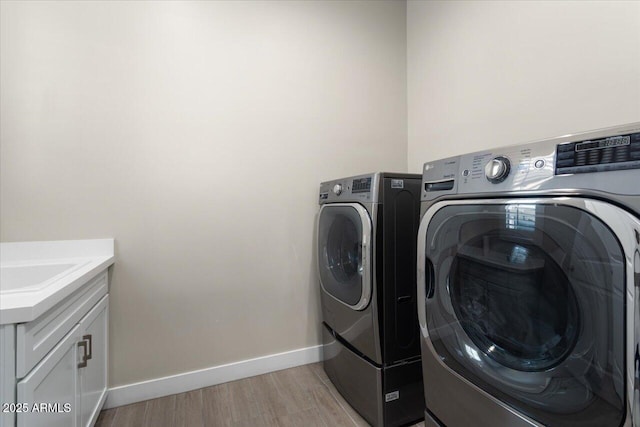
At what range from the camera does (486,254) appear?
2.97 ft

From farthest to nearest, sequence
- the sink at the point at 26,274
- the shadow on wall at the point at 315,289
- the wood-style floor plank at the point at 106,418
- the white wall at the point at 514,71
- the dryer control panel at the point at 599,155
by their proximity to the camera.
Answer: the shadow on wall at the point at 315,289, the wood-style floor plank at the point at 106,418, the sink at the point at 26,274, the white wall at the point at 514,71, the dryer control panel at the point at 599,155

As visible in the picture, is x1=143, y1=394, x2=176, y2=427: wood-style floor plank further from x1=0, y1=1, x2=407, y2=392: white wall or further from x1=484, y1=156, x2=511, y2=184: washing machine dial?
x1=484, y1=156, x2=511, y2=184: washing machine dial

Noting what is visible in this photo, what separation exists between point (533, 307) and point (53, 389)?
153 cm

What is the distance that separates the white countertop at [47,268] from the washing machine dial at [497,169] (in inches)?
52.4

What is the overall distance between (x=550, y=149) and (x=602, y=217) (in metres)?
0.20

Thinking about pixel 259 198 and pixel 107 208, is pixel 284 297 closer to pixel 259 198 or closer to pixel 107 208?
pixel 259 198

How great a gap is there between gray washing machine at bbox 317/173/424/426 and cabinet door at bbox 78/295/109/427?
1222 millimetres

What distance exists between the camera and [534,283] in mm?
796

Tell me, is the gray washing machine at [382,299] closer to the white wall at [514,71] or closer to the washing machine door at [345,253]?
the washing machine door at [345,253]

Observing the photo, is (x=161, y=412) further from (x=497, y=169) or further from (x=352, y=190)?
(x=497, y=169)

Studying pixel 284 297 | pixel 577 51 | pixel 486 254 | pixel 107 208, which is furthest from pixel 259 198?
pixel 577 51

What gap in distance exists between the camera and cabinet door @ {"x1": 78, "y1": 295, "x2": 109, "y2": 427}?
49.4 inches

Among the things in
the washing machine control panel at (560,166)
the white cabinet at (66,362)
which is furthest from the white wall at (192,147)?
the washing machine control panel at (560,166)

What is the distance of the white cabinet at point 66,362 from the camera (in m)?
0.82
